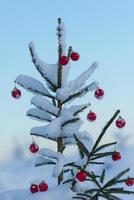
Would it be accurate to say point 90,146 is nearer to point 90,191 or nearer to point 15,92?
point 90,191

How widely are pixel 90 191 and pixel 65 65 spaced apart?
2274mm

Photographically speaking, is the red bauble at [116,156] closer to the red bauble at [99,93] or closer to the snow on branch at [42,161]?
the red bauble at [99,93]

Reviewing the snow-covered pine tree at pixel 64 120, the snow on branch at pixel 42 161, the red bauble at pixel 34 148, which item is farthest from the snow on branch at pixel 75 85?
the snow on branch at pixel 42 161

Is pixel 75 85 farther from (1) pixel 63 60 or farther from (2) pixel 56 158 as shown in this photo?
(2) pixel 56 158

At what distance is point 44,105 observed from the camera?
27.8 feet

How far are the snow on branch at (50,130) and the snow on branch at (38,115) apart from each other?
17cm

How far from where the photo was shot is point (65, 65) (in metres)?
8.71

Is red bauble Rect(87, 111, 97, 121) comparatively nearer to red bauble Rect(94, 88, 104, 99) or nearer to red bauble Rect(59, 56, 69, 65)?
red bauble Rect(94, 88, 104, 99)

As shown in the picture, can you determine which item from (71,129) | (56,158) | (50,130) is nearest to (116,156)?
(71,129)

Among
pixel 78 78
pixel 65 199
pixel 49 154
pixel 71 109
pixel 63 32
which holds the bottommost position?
pixel 65 199

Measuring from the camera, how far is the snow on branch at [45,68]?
8.46 meters

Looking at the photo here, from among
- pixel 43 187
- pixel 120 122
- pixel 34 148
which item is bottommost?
pixel 43 187

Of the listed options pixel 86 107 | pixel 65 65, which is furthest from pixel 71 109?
pixel 65 65

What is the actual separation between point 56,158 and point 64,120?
692 mm
